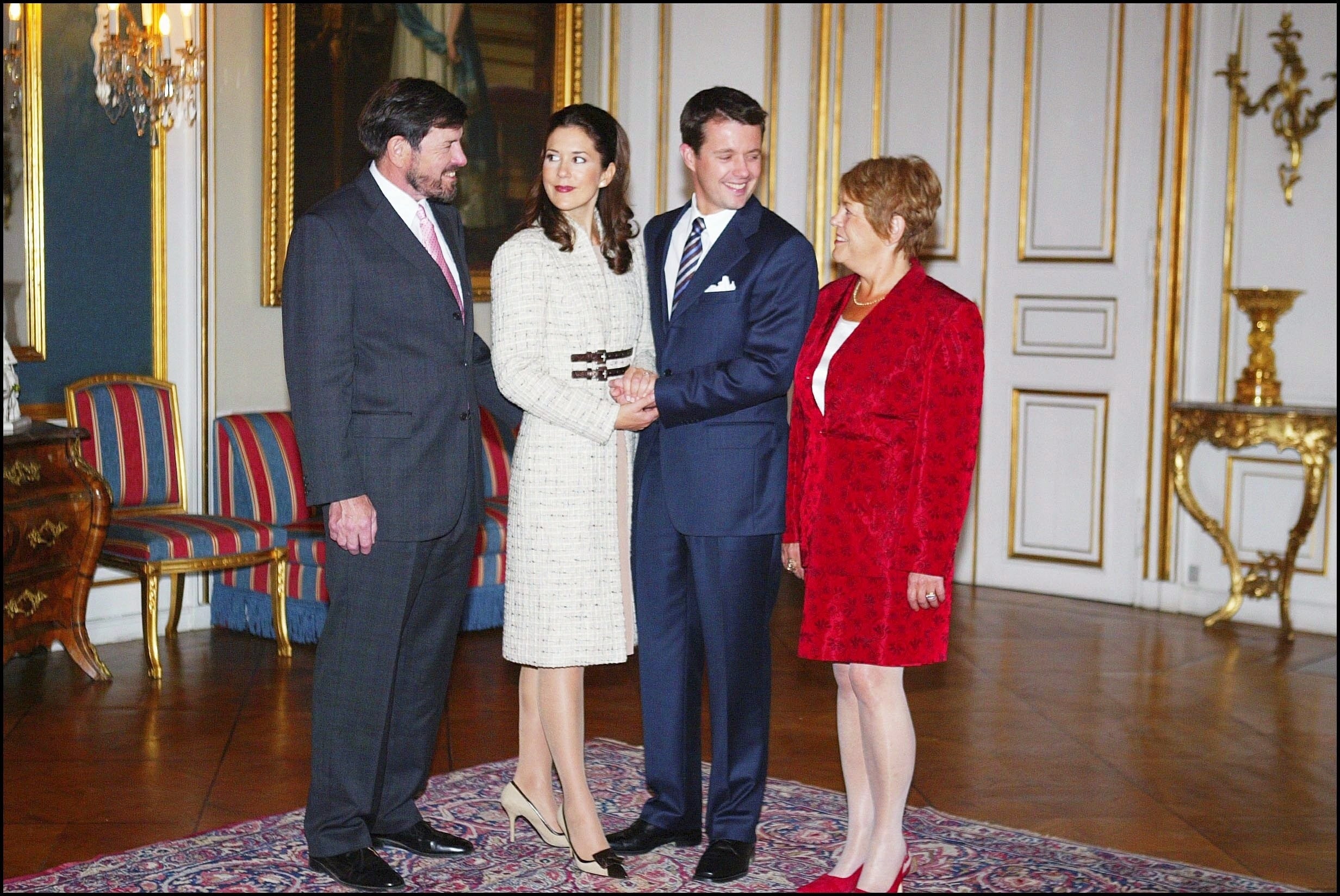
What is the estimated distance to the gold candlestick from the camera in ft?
20.2

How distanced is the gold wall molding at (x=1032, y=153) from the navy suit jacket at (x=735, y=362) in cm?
389

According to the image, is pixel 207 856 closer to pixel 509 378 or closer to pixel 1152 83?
pixel 509 378

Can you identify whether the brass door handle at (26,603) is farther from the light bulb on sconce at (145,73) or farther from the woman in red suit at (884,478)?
the woman in red suit at (884,478)

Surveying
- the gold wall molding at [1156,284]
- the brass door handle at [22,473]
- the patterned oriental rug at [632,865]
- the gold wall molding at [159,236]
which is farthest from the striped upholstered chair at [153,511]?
the gold wall molding at [1156,284]

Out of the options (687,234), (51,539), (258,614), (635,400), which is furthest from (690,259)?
(258,614)

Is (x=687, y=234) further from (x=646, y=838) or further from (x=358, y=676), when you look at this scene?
(x=646, y=838)

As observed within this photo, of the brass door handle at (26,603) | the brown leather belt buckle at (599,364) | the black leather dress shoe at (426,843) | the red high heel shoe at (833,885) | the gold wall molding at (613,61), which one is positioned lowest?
the black leather dress shoe at (426,843)

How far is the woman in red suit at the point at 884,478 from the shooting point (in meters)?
2.96

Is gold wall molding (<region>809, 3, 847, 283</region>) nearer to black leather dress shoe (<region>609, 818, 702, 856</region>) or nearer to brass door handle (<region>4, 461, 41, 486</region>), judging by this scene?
brass door handle (<region>4, 461, 41, 486</region>)

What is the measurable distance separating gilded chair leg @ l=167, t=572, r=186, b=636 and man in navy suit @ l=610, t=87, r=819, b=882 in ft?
9.67

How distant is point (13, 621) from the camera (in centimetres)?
488

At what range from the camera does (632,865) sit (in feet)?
10.9

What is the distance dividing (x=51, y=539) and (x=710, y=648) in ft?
8.92

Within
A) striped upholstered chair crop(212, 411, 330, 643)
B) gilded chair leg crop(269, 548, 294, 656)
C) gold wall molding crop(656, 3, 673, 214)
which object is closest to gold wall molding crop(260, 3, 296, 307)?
striped upholstered chair crop(212, 411, 330, 643)
